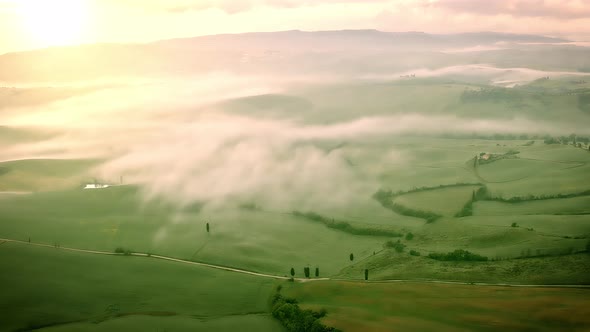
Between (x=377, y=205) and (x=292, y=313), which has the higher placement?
(x=377, y=205)

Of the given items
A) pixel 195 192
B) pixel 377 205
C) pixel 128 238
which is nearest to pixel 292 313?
pixel 128 238

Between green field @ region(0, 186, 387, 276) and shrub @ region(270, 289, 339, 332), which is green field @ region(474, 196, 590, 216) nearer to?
green field @ region(0, 186, 387, 276)

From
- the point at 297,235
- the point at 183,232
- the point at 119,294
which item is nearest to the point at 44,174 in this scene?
the point at 183,232

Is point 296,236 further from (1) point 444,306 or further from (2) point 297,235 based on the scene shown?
(1) point 444,306

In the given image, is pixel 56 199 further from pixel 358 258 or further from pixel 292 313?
pixel 292 313

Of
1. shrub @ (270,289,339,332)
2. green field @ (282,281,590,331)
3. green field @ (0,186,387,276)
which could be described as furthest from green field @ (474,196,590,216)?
shrub @ (270,289,339,332)

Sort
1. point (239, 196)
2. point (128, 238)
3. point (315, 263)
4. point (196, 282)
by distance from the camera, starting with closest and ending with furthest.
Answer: point (196, 282) → point (315, 263) → point (128, 238) → point (239, 196)
